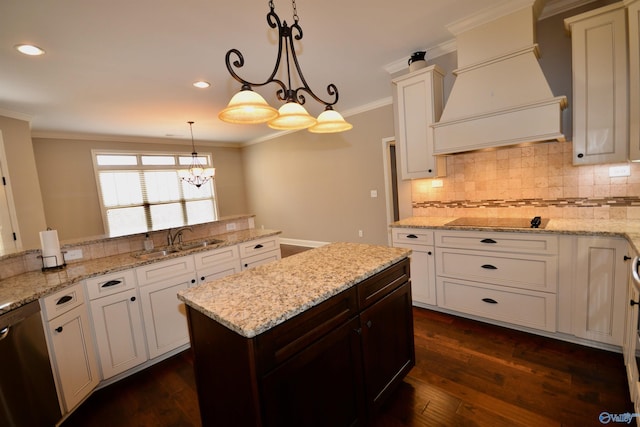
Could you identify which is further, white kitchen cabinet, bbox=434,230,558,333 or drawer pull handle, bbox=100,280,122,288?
white kitchen cabinet, bbox=434,230,558,333

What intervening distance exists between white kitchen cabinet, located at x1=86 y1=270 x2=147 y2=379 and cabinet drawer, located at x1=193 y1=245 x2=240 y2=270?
514mm

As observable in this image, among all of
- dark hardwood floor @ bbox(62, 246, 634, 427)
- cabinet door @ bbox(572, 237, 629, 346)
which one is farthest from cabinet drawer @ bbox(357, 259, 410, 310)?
cabinet door @ bbox(572, 237, 629, 346)

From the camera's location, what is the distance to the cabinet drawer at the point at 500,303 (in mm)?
2223

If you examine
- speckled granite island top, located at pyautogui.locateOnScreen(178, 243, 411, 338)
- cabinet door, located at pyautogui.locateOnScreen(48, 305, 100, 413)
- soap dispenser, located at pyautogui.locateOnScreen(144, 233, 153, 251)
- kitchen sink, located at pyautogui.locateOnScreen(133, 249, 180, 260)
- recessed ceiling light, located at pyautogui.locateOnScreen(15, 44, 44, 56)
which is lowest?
cabinet door, located at pyautogui.locateOnScreen(48, 305, 100, 413)

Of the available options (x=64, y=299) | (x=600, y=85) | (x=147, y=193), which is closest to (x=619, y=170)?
(x=600, y=85)

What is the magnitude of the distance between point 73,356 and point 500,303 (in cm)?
322

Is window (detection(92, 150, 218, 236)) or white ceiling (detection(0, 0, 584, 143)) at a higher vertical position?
white ceiling (detection(0, 0, 584, 143))

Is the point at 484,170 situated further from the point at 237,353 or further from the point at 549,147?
the point at 237,353

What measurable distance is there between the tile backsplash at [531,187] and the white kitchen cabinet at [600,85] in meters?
0.31

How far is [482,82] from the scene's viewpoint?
2484 mm

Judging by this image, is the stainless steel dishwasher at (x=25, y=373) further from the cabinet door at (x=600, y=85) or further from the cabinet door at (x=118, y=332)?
the cabinet door at (x=600, y=85)

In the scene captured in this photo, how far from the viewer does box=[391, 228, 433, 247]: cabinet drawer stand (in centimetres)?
273

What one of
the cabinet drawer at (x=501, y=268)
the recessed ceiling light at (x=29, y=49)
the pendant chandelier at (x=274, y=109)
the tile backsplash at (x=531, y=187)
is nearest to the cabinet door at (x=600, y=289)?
the cabinet drawer at (x=501, y=268)

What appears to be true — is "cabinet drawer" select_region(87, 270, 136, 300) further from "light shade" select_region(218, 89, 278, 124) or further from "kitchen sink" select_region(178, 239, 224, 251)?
"light shade" select_region(218, 89, 278, 124)
